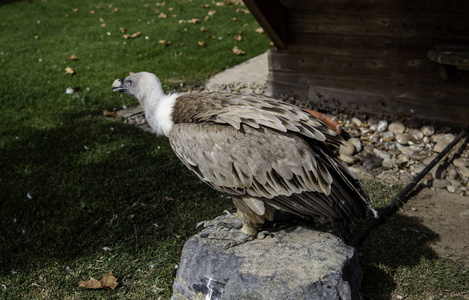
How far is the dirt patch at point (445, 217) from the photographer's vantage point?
411 cm

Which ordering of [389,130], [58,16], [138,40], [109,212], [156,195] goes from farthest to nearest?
[58,16] → [138,40] → [389,130] → [156,195] → [109,212]

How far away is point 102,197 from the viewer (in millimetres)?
4867

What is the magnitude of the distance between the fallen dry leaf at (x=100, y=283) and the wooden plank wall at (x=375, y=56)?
13.5 feet

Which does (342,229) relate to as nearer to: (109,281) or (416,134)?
(109,281)

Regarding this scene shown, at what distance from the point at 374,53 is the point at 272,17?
142 centimetres

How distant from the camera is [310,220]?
3.72 m

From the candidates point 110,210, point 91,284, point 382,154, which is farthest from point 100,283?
point 382,154

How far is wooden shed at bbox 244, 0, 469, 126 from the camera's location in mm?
5680

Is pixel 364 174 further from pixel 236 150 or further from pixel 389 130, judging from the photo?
pixel 236 150

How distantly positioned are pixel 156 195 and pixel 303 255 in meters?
2.18

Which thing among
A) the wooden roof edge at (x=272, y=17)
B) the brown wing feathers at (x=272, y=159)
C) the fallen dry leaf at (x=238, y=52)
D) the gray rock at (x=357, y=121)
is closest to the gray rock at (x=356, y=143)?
the gray rock at (x=357, y=121)

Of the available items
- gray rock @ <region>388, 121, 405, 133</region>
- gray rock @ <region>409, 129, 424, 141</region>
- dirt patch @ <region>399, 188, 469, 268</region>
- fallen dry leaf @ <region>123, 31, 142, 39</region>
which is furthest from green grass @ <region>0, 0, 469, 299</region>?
gray rock @ <region>388, 121, 405, 133</region>

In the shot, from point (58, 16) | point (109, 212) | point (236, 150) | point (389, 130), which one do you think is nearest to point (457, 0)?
point (389, 130)

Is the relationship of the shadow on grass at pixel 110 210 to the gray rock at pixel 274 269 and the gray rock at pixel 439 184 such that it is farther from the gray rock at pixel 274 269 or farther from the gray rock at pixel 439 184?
the gray rock at pixel 439 184
